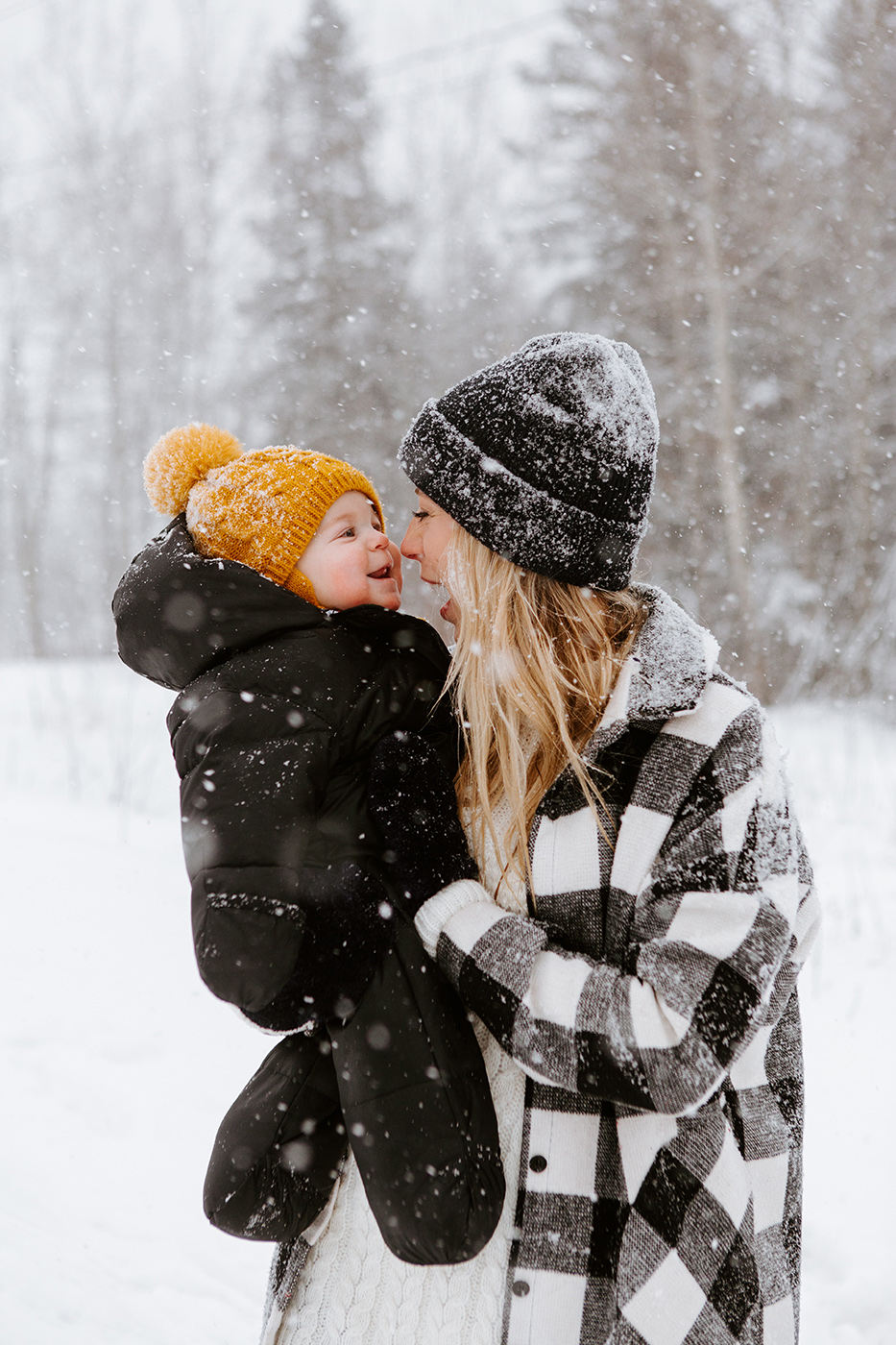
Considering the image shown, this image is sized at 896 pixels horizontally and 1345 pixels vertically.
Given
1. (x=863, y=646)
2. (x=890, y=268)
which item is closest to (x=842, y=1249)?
(x=863, y=646)

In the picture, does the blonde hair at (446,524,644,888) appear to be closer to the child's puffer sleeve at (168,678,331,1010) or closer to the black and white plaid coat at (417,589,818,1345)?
the black and white plaid coat at (417,589,818,1345)

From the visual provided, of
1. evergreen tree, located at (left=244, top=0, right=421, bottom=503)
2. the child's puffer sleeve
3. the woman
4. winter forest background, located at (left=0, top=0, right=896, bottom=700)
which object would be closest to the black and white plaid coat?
the woman

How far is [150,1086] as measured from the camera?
3688mm

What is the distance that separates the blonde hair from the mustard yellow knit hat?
1.09 ft

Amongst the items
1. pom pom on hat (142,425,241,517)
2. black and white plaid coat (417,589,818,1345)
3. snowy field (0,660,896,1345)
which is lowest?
snowy field (0,660,896,1345)

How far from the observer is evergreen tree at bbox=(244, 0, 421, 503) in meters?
13.1

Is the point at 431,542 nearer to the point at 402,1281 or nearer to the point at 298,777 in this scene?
the point at 298,777

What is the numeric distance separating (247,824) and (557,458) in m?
0.74

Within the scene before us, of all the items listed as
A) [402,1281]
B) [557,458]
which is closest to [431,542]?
[557,458]

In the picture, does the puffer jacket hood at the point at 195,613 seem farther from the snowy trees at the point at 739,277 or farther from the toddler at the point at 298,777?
the snowy trees at the point at 739,277

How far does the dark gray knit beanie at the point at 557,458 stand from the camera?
1.43m

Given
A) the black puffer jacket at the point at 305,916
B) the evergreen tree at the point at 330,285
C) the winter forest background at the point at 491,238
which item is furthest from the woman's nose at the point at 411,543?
the evergreen tree at the point at 330,285

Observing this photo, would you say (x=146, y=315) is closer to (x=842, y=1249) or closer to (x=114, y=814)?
(x=114, y=814)

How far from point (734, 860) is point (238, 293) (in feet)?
46.1
